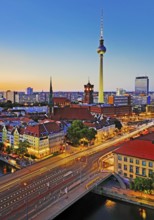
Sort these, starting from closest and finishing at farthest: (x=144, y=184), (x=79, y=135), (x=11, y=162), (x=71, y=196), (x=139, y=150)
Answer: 1. (x=71, y=196)
2. (x=144, y=184)
3. (x=139, y=150)
4. (x=11, y=162)
5. (x=79, y=135)

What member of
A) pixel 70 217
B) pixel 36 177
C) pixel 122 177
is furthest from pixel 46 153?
pixel 70 217

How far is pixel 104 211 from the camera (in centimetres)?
3669

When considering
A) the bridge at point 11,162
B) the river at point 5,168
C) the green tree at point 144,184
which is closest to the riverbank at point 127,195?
the green tree at point 144,184

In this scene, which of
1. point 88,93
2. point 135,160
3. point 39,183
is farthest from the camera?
point 88,93

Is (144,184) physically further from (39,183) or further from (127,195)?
(39,183)

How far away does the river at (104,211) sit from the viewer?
35094 millimetres

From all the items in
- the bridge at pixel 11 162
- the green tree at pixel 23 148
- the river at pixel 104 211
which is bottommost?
the river at pixel 104 211

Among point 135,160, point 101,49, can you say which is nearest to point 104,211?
point 135,160

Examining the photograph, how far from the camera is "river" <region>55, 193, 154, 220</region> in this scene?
115 ft

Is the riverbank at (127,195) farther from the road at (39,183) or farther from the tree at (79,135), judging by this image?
the tree at (79,135)

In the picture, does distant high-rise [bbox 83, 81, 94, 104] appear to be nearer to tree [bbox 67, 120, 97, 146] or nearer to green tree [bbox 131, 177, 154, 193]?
tree [bbox 67, 120, 97, 146]

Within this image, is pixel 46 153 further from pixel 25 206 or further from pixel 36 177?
pixel 25 206

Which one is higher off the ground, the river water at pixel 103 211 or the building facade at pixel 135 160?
the building facade at pixel 135 160

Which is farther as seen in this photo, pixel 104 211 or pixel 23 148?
pixel 23 148
